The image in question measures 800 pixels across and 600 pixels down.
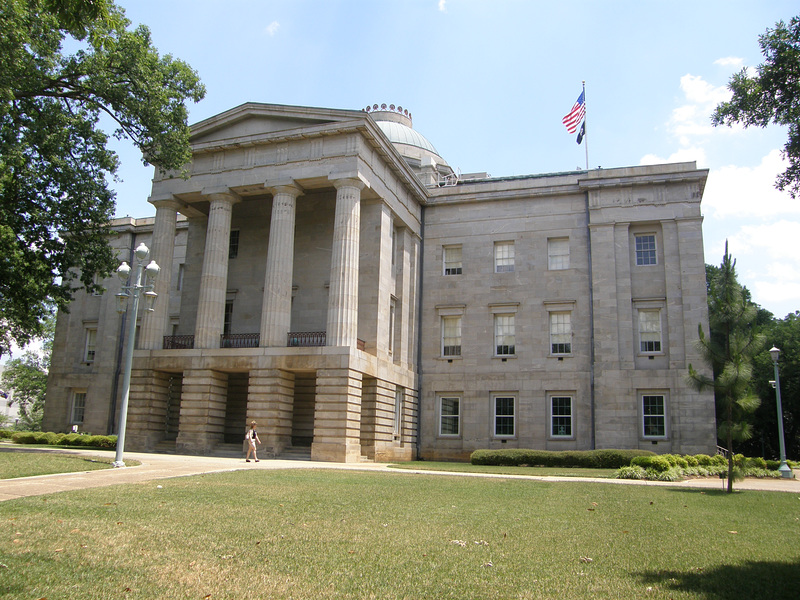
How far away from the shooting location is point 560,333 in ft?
129

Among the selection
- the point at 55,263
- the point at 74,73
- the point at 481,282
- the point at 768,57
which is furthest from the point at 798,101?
the point at 481,282

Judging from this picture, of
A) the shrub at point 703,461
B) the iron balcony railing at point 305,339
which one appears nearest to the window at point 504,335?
the iron balcony railing at point 305,339

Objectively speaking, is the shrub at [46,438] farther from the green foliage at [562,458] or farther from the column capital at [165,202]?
the green foliage at [562,458]

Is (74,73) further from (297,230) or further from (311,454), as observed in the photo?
(311,454)

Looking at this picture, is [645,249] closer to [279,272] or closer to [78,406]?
[279,272]

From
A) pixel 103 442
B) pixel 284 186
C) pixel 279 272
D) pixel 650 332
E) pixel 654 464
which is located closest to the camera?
pixel 654 464

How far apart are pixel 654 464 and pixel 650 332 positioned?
47.3 feet

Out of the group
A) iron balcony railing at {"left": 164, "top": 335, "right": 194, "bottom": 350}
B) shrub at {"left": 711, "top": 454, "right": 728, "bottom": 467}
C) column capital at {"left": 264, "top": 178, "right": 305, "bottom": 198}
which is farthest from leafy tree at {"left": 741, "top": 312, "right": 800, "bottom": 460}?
iron balcony railing at {"left": 164, "top": 335, "right": 194, "bottom": 350}

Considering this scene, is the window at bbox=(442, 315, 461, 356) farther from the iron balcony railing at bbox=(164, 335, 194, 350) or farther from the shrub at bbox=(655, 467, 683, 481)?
the shrub at bbox=(655, 467, 683, 481)

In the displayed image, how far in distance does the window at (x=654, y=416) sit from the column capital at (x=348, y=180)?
63.6ft

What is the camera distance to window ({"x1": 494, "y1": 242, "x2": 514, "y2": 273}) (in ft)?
136

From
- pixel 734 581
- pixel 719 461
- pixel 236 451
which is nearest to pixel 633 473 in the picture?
pixel 719 461

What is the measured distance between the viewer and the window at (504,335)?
40.2 metres

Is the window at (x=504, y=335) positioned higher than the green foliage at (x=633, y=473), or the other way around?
the window at (x=504, y=335)
